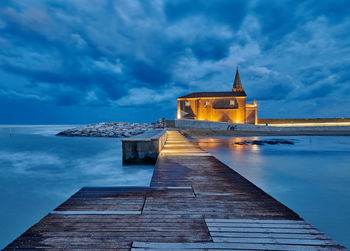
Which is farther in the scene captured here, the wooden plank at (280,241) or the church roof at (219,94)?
the church roof at (219,94)

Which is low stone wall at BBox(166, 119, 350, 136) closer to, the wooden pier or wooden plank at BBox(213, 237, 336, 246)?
the wooden pier

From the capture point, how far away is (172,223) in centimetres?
282

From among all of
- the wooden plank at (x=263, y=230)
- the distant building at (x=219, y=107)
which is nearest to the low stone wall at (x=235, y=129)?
the distant building at (x=219, y=107)

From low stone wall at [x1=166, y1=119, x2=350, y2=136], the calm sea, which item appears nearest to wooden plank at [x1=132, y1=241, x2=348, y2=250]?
the calm sea

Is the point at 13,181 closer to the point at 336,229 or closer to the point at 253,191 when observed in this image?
the point at 253,191

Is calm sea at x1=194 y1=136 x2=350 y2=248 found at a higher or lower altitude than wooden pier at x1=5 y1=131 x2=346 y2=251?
lower

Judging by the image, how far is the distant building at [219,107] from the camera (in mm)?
44812

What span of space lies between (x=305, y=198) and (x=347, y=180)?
3.84 m

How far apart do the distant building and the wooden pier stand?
42.1 m

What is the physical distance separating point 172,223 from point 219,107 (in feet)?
144

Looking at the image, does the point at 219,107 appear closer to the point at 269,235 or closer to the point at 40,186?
the point at 40,186

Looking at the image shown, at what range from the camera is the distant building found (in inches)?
1764

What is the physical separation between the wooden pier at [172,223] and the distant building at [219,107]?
42111mm

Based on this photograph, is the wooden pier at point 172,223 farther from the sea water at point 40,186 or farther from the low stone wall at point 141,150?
the low stone wall at point 141,150
